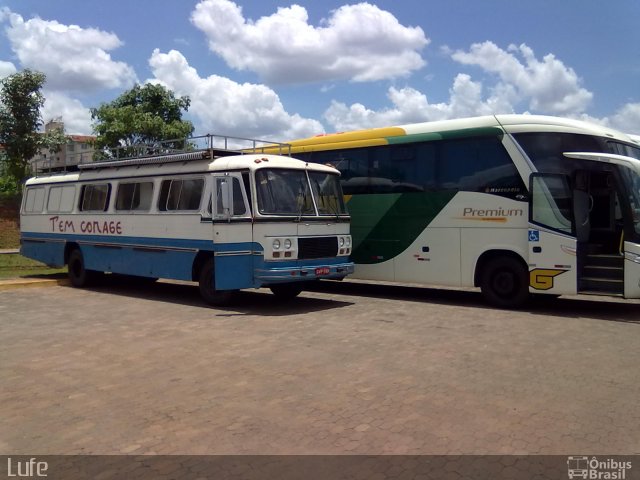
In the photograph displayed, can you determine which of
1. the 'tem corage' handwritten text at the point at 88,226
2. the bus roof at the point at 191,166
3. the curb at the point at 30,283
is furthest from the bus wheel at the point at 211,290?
the curb at the point at 30,283

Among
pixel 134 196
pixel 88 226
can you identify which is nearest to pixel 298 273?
pixel 134 196

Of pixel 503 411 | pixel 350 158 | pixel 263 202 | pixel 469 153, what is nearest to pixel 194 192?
pixel 263 202

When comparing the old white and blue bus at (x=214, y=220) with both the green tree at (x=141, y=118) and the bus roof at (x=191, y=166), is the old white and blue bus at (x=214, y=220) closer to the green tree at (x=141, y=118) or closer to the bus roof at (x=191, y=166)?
the bus roof at (x=191, y=166)

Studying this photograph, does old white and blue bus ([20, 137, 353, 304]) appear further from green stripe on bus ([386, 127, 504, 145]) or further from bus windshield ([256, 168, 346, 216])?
green stripe on bus ([386, 127, 504, 145])

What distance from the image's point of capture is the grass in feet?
53.2

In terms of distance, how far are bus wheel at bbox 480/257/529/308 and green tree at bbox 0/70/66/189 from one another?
22122 millimetres

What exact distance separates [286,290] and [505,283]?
4.36 m

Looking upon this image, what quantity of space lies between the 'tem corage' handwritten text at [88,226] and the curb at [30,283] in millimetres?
1317

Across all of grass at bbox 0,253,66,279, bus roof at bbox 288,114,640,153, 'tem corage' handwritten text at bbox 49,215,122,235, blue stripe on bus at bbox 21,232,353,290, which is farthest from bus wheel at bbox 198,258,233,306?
grass at bbox 0,253,66,279

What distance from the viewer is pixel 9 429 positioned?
192 inches

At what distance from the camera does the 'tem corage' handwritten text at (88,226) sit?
13.2m

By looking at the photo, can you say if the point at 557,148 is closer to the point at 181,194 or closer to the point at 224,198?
the point at 224,198
